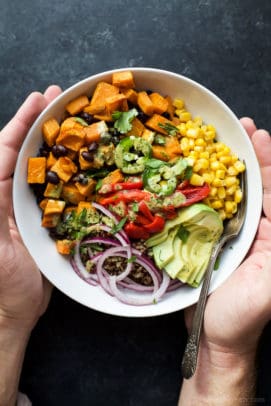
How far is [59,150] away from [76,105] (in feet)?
0.98

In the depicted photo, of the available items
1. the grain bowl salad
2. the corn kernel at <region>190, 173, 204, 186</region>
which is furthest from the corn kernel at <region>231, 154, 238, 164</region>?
the corn kernel at <region>190, 173, 204, 186</region>

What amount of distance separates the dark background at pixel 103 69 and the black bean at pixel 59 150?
0.64 meters

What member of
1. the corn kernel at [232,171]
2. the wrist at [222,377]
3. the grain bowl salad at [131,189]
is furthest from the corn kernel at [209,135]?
the wrist at [222,377]

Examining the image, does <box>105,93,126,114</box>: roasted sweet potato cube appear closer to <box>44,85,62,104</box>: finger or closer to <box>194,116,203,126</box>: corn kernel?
<box>44,85,62,104</box>: finger

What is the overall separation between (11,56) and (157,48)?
986mm

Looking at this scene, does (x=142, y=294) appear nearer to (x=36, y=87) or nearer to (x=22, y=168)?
(x=22, y=168)

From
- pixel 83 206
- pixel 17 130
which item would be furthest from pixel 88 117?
pixel 83 206

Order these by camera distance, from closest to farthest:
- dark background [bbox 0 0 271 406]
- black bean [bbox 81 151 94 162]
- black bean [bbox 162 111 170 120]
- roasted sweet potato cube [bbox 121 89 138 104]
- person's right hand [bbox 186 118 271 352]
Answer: person's right hand [bbox 186 118 271 352]
black bean [bbox 81 151 94 162]
roasted sweet potato cube [bbox 121 89 138 104]
black bean [bbox 162 111 170 120]
dark background [bbox 0 0 271 406]

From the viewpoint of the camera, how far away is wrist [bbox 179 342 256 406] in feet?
10.7

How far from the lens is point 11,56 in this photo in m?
3.60

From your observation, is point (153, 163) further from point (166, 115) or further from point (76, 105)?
point (76, 105)

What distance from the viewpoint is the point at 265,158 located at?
324 cm

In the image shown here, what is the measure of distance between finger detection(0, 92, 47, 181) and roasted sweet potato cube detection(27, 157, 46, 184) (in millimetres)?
141

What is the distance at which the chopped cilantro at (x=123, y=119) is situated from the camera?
3156 millimetres
